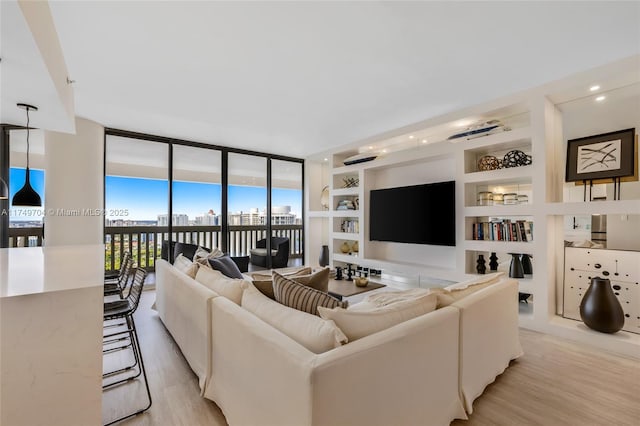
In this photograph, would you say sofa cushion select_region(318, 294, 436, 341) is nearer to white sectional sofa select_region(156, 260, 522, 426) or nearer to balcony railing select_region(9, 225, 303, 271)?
white sectional sofa select_region(156, 260, 522, 426)

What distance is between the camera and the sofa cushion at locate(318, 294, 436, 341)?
4.27ft

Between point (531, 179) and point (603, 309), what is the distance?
4.57ft

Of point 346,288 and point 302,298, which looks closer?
point 302,298

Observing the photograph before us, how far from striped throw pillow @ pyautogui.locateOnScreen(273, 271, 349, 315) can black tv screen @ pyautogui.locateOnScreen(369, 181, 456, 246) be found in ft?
8.72

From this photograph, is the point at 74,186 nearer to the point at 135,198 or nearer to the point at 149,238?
Result: the point at 135,198

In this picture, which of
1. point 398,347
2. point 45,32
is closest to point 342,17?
→ point 45,32

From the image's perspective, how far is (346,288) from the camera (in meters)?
3.29

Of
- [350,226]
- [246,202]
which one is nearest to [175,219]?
[246,202]

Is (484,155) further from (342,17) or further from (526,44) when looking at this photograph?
(342,17)

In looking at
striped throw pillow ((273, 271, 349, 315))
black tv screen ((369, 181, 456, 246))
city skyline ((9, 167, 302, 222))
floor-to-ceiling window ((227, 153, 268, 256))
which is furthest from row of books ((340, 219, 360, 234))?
striped throw pillow ((273, 271, 349, 315))

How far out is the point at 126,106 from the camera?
11.5 ft

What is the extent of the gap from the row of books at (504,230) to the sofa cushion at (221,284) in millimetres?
A: 3038

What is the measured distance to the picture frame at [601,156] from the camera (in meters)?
2.64

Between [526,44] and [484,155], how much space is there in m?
1.67
